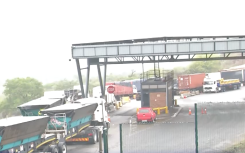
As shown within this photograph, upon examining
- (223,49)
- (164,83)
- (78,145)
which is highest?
(223,49)

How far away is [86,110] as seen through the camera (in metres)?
16.9

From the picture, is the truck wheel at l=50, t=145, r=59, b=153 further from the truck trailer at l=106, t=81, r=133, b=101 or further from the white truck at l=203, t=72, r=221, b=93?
→ the white truck at l=203, t=72, r=221, b=93

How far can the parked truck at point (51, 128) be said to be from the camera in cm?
1177

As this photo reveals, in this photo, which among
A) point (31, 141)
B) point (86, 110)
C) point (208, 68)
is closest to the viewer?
point (31, 141)

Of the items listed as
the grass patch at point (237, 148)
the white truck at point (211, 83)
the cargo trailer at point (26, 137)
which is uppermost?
the white truck at point (211, 83)

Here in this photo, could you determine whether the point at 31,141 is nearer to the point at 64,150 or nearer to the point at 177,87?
the point at 64,150

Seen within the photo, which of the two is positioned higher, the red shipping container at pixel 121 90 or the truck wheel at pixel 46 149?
the red shipping container at pixel 121 90

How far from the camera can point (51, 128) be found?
15148 millimetres

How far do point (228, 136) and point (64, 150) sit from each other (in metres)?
7.45

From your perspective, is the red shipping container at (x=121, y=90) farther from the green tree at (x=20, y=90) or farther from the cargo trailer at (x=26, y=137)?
the cargo trailer at (x=26, y=137)

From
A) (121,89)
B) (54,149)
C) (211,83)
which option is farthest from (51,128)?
(211,83)

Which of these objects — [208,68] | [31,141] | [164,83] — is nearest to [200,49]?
[164,83]

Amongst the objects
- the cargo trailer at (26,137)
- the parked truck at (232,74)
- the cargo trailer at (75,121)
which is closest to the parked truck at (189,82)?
the parked truck at (232,74)

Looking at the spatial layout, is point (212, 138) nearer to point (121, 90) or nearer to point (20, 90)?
point (121, 90)
